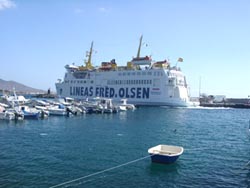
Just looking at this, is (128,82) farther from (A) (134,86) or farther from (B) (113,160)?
(B) (113,160)

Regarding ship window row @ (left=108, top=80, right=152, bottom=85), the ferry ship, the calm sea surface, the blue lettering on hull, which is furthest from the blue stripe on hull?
ship window row @ (left=108, top=80, right=152, bottom=85)

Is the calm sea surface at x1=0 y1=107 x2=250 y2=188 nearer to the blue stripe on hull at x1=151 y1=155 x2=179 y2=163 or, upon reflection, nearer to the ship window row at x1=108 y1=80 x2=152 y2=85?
the blue stripe on hull at x1=151 y1=155 x2=179 y2=163

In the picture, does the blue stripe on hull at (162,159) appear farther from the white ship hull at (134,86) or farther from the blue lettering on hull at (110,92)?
the blue lettering on hull at (110,92)

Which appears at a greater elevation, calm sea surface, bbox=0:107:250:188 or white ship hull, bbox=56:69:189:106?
white ship hull, bbox=56:69:189:106

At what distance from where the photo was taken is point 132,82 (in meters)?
72.6

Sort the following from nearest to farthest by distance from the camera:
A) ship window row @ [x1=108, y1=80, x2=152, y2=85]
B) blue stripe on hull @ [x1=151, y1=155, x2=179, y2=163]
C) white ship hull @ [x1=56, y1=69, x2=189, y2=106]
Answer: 1. blue stripe on hull @ [x1=151, y1=155, x2=179, y2=163]
2. white ship hull @ [x1=56, y1=69, x2=189, y2=106]
3. ship window row @ [x1=108, y1=80, x2=152, y2=85]

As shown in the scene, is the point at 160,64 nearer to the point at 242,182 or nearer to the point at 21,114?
the point at 21,114

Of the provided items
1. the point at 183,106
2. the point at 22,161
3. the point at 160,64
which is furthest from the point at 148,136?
the point at 160,64

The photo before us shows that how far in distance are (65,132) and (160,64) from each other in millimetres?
47056

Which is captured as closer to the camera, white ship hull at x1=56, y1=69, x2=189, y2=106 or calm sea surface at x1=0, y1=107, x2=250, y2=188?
calm sea surface at x1=0, y1=107, x2=250, y2=188

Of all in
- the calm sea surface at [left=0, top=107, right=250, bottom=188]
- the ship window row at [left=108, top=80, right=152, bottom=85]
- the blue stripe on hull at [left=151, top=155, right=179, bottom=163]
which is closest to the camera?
the calm sea surface at [left=0, top=107, right=250, bottom=188]

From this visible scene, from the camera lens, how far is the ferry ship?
66688mm

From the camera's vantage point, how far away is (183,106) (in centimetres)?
6581

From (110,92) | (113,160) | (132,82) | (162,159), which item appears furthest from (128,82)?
(162,159)
